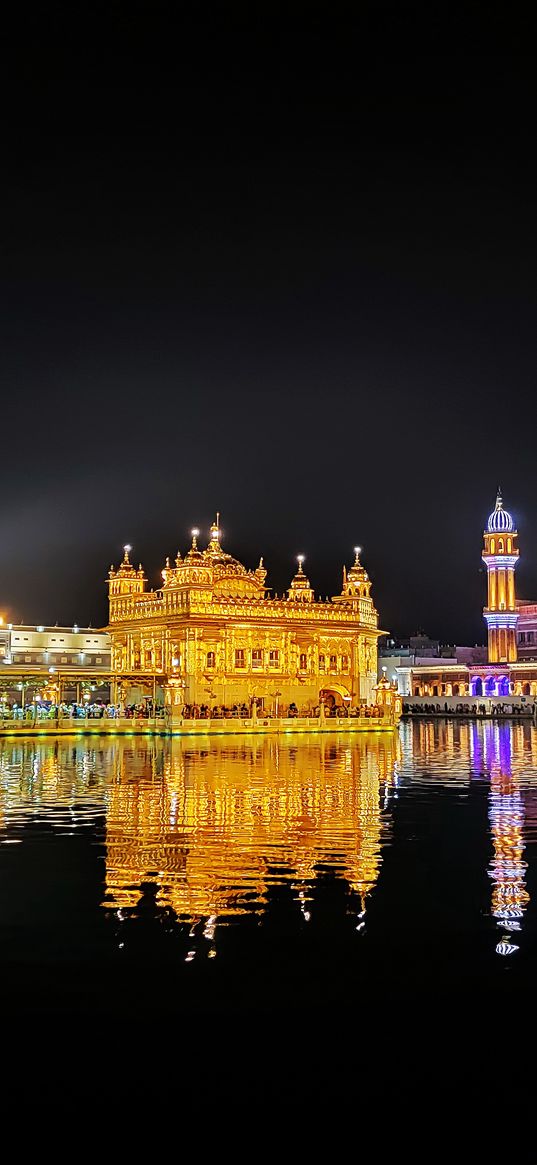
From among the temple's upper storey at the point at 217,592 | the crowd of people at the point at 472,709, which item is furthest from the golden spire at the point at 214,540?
the crowd of people at the point at 472,709

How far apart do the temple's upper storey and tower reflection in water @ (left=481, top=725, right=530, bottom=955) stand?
42797 mm

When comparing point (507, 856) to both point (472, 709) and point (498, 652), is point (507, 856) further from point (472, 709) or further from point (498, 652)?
point (498, 652)

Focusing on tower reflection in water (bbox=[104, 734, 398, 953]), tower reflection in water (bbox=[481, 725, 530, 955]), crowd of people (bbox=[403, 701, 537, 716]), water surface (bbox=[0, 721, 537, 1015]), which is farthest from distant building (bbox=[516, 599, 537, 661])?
water surface (bbox=[0, 721, 537, 1015])

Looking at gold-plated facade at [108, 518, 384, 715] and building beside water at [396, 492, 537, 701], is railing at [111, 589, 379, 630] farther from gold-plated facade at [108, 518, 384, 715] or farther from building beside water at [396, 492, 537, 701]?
building beside water at [396, 492, 537, 701]

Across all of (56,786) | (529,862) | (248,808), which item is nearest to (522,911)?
(529,862)

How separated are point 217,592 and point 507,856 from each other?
61.0 metres

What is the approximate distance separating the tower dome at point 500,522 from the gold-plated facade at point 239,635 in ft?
158

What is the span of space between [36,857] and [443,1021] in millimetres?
8592

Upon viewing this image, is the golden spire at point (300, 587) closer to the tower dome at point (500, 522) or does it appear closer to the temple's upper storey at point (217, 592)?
the temple's upper storey at point (217, 592)

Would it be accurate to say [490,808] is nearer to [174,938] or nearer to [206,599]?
[174,938]

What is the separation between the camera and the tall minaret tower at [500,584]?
126 meters

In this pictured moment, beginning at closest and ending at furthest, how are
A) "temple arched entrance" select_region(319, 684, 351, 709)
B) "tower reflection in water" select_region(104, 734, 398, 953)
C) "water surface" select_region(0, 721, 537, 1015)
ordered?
1. "water surface" select_region(0, 721, 537, 1015)
2. "tower reflection in water" select_region(104, 734, 398, 953)
3. "temple arched entrance" select_region(319, 684, 351, 709)

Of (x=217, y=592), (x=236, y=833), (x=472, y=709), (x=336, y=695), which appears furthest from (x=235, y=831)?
(x=472, y=709)

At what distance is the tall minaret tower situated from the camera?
126000mm
